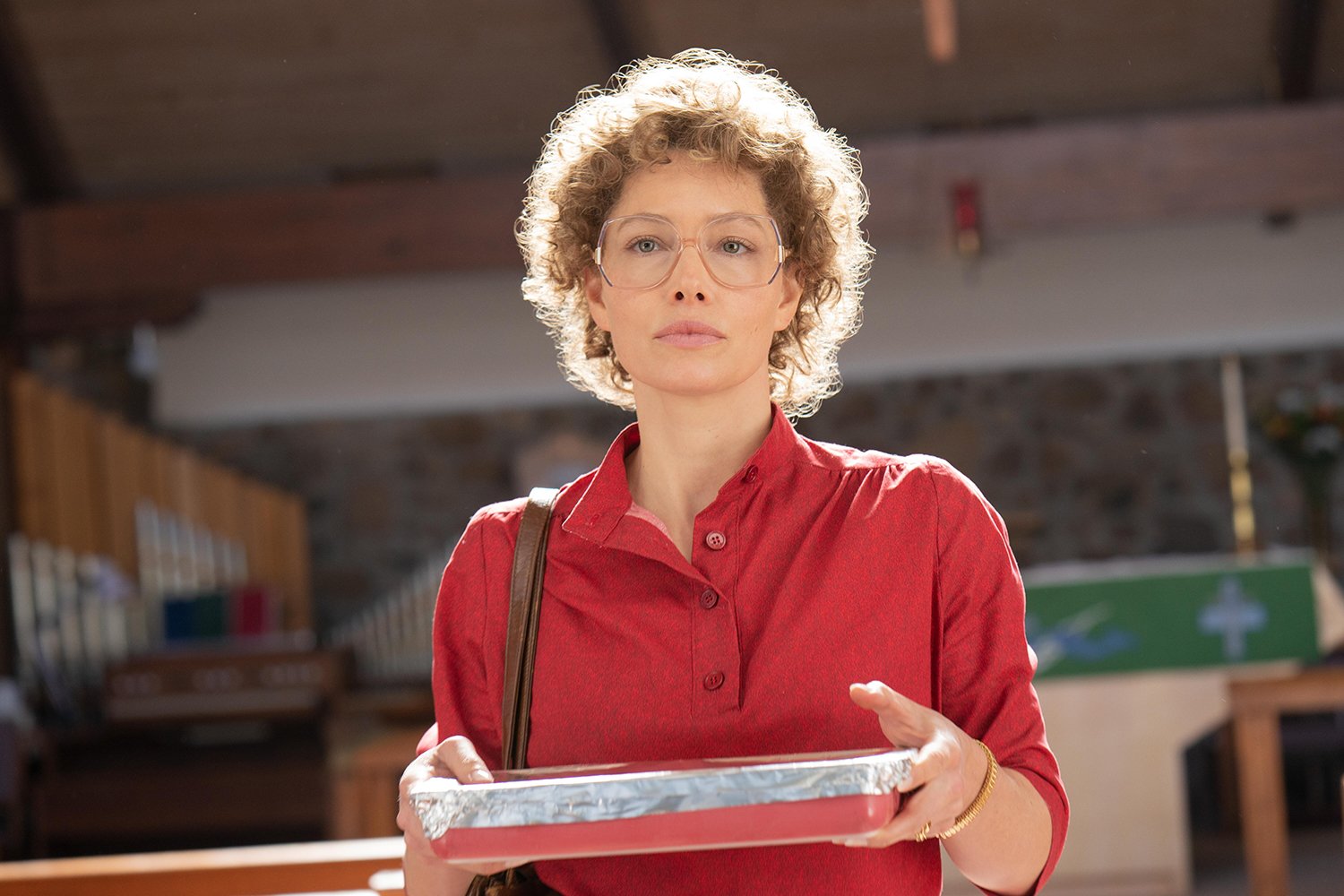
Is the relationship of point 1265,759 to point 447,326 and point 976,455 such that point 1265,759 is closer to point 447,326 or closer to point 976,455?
point 976,455

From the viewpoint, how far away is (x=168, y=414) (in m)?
7.56

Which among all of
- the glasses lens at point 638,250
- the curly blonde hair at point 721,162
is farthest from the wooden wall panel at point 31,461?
the glasses lens at point 638,250

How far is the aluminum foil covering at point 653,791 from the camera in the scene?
0.99 metres

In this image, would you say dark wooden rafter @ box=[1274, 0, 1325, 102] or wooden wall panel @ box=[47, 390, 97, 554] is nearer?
dark wooden rafter @ box=[1274, 0, 1325, 102]

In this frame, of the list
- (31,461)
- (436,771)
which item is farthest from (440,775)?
(31,461)

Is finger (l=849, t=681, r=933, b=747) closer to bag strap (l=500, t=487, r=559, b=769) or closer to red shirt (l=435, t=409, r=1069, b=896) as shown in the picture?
red shirt (l=435, t=409, r=1069, b=896)

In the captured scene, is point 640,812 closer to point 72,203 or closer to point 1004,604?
point 1004,604

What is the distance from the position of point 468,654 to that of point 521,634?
0.25 ft

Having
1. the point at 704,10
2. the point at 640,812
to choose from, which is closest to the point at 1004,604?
the point at 640,812

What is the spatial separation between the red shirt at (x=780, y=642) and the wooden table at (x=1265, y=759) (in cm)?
324

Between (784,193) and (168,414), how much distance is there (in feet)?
21.9

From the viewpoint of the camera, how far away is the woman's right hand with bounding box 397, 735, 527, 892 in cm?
111

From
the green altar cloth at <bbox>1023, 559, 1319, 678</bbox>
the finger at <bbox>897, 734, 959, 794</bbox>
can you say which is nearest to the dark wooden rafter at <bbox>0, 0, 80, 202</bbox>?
the green altar cloth at <bbox>1023, 559, 1319, 678</bbox>

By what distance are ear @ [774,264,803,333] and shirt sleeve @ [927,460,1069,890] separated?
23 centimetres
